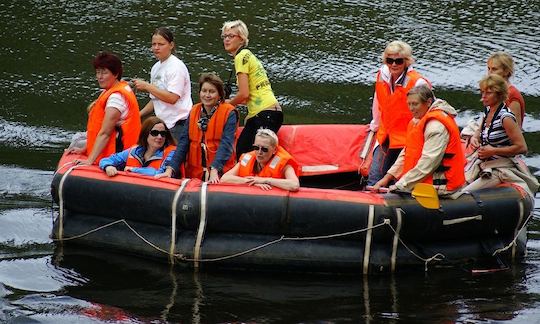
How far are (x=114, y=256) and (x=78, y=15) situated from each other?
23.6ft

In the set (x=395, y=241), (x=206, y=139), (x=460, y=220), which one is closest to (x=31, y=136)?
(x=206, y=139)

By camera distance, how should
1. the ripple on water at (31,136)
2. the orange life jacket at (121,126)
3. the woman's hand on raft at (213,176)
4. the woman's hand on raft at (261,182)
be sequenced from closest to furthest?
the woman's hand on raft at (261,182) → the woman's hand on raft at (213,176) → the orange life jacket at (121,126) → the ripple on water at (31,136)

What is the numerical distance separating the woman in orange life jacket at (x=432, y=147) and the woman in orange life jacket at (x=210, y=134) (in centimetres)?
135

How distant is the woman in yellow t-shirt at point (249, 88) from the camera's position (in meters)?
8.05

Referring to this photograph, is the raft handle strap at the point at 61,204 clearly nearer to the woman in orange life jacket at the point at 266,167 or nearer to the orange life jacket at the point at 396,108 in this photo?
the woman in orange life jacket at the point at 266,167

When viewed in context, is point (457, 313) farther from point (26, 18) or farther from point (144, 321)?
point (26, 18)

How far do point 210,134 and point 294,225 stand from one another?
116cm

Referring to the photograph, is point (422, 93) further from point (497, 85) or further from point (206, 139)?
point (206, 139)

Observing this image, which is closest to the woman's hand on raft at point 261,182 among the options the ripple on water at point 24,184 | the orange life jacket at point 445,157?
the orange life jacket at point 445,157

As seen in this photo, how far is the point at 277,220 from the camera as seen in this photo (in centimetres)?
726

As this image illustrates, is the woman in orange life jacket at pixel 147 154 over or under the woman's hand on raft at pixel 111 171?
over

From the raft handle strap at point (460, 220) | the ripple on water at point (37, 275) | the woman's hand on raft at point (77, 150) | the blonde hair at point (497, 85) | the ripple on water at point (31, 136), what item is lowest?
the ripple on water at point (37, 275)

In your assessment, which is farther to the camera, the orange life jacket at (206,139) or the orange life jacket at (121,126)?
the orange life jacket at (121,126)

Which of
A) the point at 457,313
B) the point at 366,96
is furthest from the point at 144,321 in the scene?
the point at 366,96
